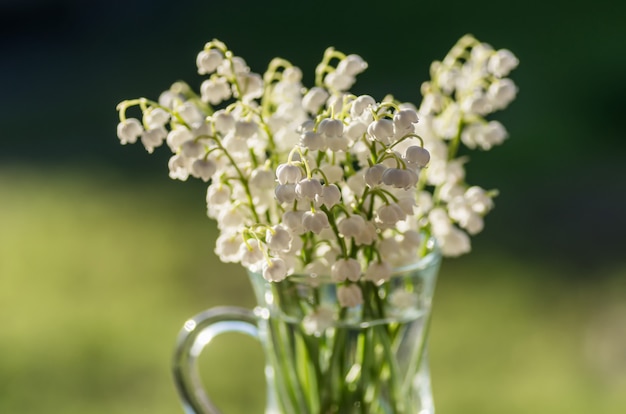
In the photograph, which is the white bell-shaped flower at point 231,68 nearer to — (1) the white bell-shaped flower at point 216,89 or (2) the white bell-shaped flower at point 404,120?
(1) the white bell-shaped flower at point 216,89

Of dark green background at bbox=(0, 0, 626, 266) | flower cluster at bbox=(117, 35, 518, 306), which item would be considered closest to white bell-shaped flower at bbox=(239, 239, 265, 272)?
flower cluster at bbox=(117, 35, 518, 306)

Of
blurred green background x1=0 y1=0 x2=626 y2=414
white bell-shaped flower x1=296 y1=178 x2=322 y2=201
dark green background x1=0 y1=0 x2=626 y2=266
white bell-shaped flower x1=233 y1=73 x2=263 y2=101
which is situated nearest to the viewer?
white bell-shaped flower x1=296 y1=178 x2=322 y2=201

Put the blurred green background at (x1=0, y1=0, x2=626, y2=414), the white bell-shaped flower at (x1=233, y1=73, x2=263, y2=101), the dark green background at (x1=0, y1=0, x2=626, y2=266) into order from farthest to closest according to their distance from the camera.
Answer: the dark green background at (x1=0, y1=0, x2=626, y2=266) → the blurred green background at (x1=0, y1=0, x2=626, y2=414) → the white bell-shaped flower at (x1=233, y1=73, x2=263, y2=101)

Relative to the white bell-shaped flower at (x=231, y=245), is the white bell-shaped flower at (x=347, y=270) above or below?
below

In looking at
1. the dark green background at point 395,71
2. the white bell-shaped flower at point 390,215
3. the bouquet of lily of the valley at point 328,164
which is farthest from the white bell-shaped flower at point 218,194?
the dark green background at point 395,71

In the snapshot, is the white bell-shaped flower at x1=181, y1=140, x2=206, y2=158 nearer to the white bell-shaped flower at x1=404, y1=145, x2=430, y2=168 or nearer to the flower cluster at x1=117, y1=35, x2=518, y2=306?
the flower cluster at x1=117, y1=35, x2=518, y2=306

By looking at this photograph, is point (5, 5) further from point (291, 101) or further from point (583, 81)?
point (291, 101)

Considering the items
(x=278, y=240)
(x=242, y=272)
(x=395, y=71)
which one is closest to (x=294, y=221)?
(x=278, y=240)
